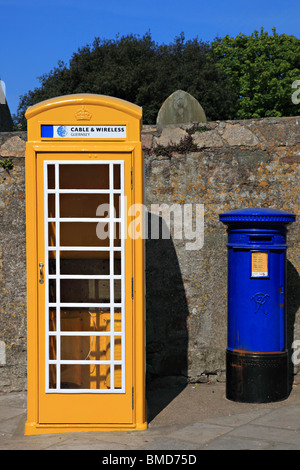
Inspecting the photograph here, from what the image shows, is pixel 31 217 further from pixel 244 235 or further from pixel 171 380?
pixel 171 380

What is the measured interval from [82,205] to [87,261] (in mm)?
522

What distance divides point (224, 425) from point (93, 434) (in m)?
1.07

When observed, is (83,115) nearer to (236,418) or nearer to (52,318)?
(52,318)

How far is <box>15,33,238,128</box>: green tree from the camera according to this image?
98.2 ft

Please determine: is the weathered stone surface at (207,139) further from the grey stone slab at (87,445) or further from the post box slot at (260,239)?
the grey stone slab at (87,445)

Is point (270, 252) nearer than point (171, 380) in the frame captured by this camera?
Yes

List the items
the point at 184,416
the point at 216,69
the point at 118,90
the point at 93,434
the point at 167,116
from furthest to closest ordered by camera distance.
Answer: the point at 216,69 < the point at 118,90 < the point at 167,116 < the point at 184,416 < the point at 93,434

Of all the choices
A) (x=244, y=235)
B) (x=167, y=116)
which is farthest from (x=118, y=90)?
(x=244, y=235)

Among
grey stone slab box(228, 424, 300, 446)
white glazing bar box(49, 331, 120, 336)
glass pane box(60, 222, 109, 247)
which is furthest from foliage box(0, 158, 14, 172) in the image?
grey stone slab box(228, 424, 300, 446)

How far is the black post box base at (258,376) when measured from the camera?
18.3 ft

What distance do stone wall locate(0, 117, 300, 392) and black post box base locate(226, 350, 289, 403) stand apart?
2.52 feet

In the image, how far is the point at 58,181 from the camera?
4984 millimetres

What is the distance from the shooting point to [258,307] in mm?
5598

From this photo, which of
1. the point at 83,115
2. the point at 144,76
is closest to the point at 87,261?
the point at 83,115
